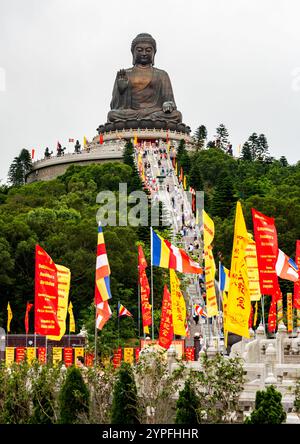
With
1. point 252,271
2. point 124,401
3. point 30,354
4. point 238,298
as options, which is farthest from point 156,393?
point 30,354

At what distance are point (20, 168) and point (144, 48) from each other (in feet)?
51.4

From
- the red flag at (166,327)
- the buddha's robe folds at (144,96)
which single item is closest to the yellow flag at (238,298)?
the red flag at (166,327)

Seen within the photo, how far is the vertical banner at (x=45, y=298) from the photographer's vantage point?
2212 centimetres

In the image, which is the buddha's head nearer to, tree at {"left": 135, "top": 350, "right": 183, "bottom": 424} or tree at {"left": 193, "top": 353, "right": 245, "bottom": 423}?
tree at {"left": 135, "top": 350, "right": 183, "bottom": 424}

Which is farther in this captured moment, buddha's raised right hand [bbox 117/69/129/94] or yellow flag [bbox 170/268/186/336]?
buddha's raised right hand [bbox 117/69/129/94]

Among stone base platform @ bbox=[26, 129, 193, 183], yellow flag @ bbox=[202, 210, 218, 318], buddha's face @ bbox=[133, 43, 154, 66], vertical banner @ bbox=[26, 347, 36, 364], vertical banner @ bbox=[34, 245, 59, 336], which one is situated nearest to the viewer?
vertical banner @ bbox=[34, 245, 59, 336]

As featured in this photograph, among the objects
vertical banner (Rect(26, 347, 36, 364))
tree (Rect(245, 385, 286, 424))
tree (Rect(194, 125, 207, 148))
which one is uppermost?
tree (Rect(194, 125, 207, 148))

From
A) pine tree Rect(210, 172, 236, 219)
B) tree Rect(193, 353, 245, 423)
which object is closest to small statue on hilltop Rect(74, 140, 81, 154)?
pine tree Rect(210, 172, 236, 219)

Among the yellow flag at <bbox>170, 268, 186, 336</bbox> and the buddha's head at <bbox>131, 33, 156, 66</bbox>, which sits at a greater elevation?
the buddha's head at <bbox>131, 33, 156, 66</bbox>

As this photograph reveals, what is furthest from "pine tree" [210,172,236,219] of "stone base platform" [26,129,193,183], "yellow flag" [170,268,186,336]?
"yellow flag" [170,268,186,336]

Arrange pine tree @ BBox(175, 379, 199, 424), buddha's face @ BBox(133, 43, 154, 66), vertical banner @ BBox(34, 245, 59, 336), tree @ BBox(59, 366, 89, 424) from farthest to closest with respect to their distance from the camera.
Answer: buddha's face @ BBox(133, 43, 154, 66), vertical banner @ BBox(34, 245, 59, 336), tree @ BBox(59, 366, 89, 424), pine tree @ BBox(175, 379, 199, 424)

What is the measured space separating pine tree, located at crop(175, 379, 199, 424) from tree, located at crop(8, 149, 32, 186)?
2613 inches

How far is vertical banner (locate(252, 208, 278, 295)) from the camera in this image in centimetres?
2161

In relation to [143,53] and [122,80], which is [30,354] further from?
[143,53]
